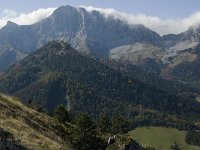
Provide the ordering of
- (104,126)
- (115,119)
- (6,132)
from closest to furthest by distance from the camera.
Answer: (6,132) < (104,126) < (115,119)

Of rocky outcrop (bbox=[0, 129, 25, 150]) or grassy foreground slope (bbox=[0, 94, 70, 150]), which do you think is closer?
rocky outcrop (bbox=[0, 129, 25, 150])

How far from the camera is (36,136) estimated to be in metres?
66.1

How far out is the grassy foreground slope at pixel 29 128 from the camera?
62.0 meters

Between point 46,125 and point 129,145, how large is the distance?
1712 centimetres

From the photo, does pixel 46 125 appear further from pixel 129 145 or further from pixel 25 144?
pixel 25 144

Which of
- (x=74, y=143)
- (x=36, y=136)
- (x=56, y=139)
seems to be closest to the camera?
(x=36, y=136)

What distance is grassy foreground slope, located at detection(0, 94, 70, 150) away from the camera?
203 ft

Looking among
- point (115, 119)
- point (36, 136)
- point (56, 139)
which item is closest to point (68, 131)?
point (56, 139)

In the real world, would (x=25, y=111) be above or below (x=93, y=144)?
above

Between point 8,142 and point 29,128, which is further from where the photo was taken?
point 29,128

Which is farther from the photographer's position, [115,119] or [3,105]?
[115,119]

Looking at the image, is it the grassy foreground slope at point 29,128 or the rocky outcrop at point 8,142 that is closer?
the rocky outcrop at point 8,142

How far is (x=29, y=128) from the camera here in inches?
2751

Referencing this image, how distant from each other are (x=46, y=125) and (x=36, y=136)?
15.6 meters
